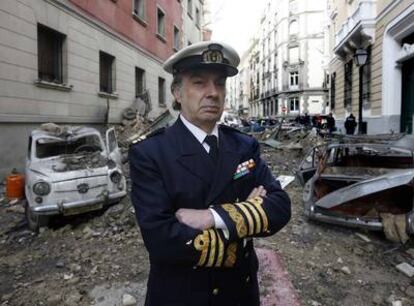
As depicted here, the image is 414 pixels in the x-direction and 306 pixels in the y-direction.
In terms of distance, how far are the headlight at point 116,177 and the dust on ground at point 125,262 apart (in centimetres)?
42

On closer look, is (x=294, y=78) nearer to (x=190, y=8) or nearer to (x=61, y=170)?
(x=190, y=8)

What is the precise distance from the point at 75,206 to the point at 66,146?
61.0 inches

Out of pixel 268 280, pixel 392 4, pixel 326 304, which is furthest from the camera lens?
pixel 392 4

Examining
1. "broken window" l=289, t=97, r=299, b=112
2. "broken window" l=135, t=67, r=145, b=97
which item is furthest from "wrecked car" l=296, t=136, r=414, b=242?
"broken window" l=289, t=97, r=299, b=112

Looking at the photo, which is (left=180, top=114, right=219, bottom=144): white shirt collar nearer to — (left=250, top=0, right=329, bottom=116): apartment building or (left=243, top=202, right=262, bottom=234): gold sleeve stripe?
(left=243, top=202, right=262, bottom=234): gold sleeve stripe

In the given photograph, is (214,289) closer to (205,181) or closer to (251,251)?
(251,251)

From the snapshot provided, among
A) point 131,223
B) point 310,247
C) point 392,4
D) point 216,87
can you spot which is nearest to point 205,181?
point 216,87

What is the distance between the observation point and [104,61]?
45.2ft

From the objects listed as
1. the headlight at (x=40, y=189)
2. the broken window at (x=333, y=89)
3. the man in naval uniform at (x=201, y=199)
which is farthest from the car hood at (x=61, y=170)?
the broken window at (x=333, y=89)

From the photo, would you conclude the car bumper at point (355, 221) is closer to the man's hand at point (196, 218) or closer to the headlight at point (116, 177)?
the headlight at point (116, 177)

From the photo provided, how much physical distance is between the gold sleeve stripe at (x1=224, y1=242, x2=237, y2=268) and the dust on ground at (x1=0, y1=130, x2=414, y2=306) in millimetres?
2208

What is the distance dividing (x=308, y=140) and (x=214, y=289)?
45.7ft

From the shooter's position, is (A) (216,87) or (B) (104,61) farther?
(B) (104,61)

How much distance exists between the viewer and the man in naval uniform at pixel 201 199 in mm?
1377
